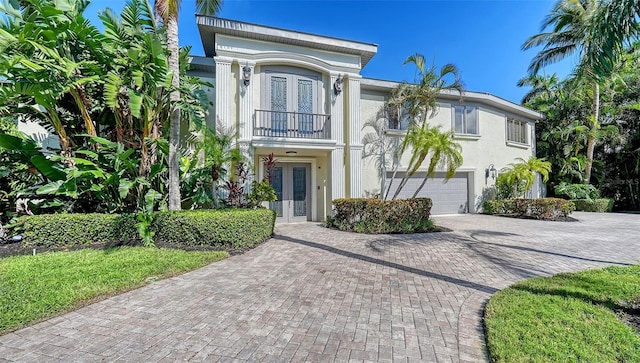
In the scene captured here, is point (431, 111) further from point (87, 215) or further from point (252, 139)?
point (87, 215)

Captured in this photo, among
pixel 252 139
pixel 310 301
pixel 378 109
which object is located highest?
pixel 378 109

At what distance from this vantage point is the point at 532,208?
1374 cm

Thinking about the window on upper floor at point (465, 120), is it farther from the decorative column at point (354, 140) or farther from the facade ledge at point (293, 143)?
the facade ledge at point (293, 143)

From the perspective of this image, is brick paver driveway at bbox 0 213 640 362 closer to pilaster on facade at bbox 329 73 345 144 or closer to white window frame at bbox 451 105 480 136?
pilaster on facade at bbox 329 73 345 144

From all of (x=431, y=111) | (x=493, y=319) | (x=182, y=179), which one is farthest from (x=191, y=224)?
(x=431, y=111)

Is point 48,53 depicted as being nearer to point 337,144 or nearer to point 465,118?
point 337,144

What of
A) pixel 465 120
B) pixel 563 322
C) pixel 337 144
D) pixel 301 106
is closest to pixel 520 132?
pixel 465 120

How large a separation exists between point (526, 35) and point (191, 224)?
22.7 meters

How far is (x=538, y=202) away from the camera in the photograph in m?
13.6

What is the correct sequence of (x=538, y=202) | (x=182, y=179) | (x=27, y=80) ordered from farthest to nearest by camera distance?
1. (x=538, y=202)
2. (x=182, y=179)
3. (x=27, y=80)

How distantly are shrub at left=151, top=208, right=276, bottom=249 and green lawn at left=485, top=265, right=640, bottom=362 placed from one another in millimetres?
5472

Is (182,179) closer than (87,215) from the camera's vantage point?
No

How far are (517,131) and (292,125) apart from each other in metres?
14.9

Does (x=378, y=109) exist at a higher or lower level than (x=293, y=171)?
higher
